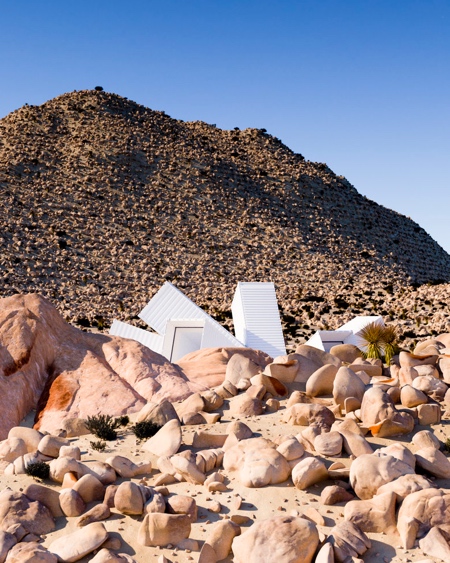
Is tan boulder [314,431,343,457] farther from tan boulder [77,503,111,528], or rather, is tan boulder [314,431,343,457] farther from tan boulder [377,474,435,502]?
tan boulder [77,503,111,528]

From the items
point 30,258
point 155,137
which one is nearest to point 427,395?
point 30,258

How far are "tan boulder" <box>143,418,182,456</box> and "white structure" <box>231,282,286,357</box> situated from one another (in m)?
14.7

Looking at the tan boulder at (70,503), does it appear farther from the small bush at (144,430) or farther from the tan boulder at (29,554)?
the small bush at (144,430)

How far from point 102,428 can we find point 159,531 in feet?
10.5

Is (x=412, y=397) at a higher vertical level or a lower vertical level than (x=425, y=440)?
higher

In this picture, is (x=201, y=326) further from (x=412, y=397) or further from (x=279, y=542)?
(x=279, y=542)

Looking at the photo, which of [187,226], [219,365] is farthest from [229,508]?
[187,226]

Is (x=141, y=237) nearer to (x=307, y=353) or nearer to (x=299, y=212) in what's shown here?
(x=299, y=212)

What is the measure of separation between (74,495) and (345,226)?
7103 centimetres

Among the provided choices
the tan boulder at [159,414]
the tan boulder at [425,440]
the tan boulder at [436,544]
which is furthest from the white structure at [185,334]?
the tan boulder at [436,544]

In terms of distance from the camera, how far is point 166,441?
9.67m

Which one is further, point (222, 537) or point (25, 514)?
point (25, 514)

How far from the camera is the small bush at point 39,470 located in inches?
351

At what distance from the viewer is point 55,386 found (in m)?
13.6
